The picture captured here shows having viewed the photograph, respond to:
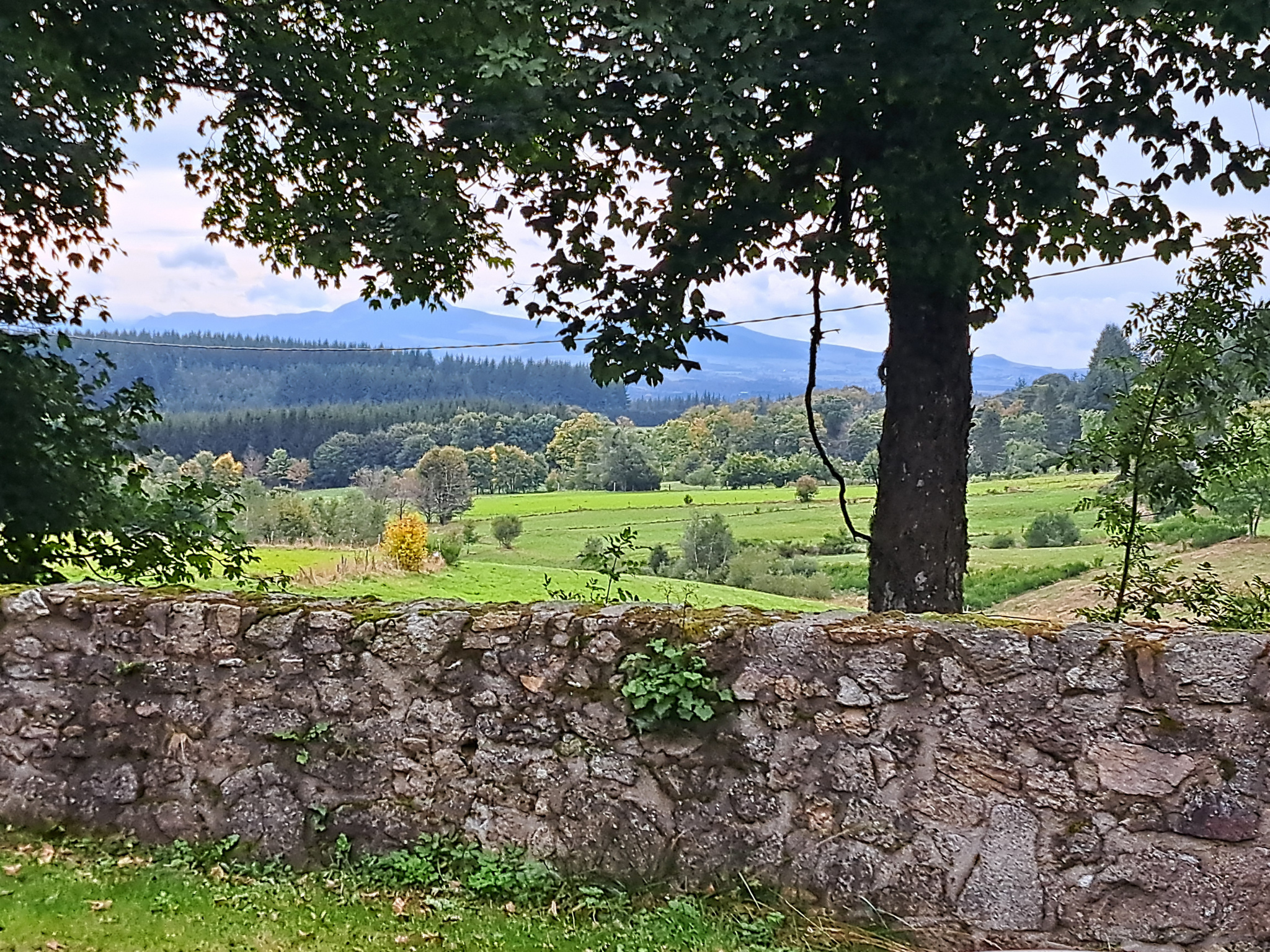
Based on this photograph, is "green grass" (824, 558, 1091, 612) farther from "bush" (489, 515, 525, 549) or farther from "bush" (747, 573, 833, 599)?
"bush" (489, 515, 525, 549)

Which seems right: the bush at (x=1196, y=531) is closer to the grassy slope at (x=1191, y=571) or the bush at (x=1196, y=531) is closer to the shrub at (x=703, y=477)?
the grassy slope at (x=1191, y=571)

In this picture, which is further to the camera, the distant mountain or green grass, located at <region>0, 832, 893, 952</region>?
the distant mountain

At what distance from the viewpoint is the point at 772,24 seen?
4266 millimetres

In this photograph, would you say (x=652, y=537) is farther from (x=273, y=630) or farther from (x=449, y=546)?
(x=273, y=630)

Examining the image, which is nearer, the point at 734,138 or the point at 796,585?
the point at 734,138

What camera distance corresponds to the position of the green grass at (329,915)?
2.89 meters

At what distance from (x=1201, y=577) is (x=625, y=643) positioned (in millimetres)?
4347

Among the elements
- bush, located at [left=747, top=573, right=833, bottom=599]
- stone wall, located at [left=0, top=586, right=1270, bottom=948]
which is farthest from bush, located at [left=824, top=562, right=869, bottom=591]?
stone wall, located at [left=0, top=586, right=1270, bottom=948]

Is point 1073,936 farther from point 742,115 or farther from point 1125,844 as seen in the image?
point 742,115

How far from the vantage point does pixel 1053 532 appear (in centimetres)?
1007

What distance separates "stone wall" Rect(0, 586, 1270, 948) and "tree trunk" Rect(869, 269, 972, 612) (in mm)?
2009

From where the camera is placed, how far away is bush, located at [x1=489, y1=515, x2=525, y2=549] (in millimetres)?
12197

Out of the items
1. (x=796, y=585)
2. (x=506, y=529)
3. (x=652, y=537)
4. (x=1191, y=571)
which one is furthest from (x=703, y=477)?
(x=1191, y=571)

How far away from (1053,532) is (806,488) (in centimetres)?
303
